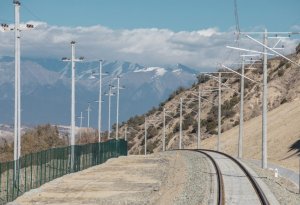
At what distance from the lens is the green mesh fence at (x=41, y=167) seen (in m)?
34.0

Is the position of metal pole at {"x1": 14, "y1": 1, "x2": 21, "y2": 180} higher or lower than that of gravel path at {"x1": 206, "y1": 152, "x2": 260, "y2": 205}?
higher

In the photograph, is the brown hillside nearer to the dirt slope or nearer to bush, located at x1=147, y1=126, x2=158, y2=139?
bush, located at x1=147, y1=126, x2=158, y2=139

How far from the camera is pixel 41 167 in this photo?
39.8m

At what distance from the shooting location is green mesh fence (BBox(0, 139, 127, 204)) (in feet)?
111

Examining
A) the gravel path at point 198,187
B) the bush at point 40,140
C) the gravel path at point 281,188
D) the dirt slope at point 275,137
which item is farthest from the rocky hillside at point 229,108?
the gravel path at point 281,188

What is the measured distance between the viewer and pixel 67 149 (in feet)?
158

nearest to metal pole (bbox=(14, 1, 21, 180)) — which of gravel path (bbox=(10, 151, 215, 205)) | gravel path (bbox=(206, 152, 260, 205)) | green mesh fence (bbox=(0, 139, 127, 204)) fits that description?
green mesh fence (bbox=(0, 139, 127, 204))

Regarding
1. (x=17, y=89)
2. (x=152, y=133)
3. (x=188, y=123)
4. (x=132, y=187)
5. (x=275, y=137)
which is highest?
(x=17, y=89)

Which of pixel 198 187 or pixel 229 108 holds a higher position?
pixel 229 108

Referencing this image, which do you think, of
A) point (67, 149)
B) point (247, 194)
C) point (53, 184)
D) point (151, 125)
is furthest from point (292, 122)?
point (151, 125)

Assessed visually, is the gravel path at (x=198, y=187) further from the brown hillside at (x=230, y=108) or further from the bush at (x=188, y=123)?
the bush at (x=188, y=123)

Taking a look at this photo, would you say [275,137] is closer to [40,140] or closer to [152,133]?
[40,140]

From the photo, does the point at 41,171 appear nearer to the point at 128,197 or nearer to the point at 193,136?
the point at 128,197

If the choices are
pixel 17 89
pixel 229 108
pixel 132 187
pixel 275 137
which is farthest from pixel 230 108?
pixel 17 89
